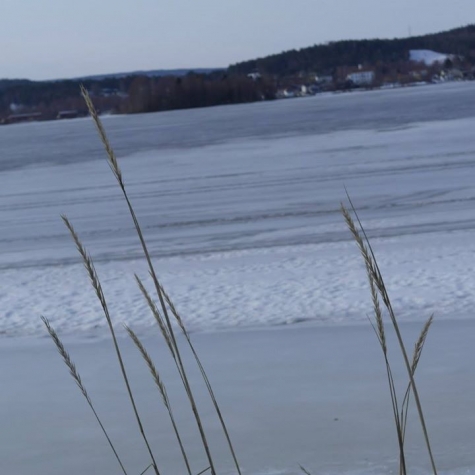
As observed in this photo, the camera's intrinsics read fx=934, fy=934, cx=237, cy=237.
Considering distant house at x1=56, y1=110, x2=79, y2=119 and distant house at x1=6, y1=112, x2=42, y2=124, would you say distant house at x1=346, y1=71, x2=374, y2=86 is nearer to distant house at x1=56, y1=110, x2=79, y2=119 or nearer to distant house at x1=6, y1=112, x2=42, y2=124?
distant house at x1=56, y1=110, x2=79, y2=119

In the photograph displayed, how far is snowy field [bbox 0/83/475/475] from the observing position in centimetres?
450

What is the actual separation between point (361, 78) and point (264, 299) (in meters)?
118

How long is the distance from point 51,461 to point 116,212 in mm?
8959

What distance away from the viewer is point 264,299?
7.50 m

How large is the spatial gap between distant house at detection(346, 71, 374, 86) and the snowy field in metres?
104

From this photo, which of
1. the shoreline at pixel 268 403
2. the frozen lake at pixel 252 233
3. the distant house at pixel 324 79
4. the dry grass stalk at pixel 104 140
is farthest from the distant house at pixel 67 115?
the dry grass stalk at pixel 104 140

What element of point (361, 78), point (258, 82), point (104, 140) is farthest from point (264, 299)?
point (361, 78)

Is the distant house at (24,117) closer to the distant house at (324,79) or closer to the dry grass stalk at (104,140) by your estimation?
the distant house at (324,79)

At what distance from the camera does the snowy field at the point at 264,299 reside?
4.50 meters

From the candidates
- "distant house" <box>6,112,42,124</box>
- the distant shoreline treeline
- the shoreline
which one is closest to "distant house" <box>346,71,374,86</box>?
the distant shoreline treeline

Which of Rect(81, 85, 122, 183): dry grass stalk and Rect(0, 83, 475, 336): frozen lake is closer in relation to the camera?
Rect(81, 85, 122, 183): dry grass stalk

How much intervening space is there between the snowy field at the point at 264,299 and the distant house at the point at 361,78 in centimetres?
10385

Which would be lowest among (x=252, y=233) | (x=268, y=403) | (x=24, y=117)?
(x=268, y=403)

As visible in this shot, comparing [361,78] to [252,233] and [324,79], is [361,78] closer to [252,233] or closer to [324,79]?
[324,79]
